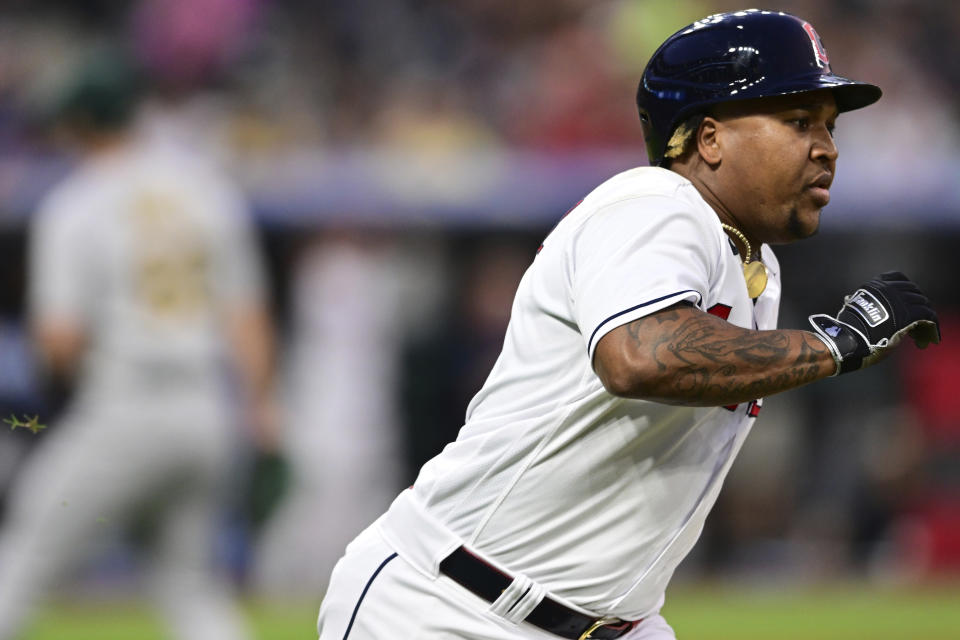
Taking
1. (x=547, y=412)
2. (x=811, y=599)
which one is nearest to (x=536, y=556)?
(x=547, y=412)

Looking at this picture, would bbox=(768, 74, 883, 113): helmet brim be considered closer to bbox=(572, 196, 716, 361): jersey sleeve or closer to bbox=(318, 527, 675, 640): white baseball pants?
bbox=(572, 196, 716, 361): jersey sleeve

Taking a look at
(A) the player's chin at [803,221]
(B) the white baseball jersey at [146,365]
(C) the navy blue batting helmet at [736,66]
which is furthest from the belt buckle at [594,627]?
(B) the white baseball jersey at [146,365]

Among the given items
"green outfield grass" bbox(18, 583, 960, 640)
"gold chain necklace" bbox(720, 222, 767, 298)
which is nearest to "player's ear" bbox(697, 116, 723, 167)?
"gold chain necklace" bbox(720, 222, 767, 298)

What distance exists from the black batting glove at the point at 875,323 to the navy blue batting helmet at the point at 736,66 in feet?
1.46

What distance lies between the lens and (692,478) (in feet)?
10.0

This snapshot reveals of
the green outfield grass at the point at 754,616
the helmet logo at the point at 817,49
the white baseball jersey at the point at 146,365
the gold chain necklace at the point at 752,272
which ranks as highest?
the helmet logo at the point at 817,49

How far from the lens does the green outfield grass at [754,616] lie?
7938 millimetres

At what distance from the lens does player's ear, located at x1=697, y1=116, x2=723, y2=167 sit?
312 centimetres

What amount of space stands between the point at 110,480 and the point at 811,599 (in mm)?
5259

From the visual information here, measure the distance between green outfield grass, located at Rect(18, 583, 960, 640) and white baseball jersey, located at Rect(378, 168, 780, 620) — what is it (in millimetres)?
4789

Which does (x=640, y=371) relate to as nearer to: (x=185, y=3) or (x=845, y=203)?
(x=845, y=203)

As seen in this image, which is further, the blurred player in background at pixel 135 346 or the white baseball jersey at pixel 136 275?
the white baseball jersey at pixel 136 275

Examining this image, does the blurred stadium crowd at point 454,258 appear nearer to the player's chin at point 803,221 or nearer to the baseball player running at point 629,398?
the baseball player running at point 629,398

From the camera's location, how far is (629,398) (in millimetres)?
2762
